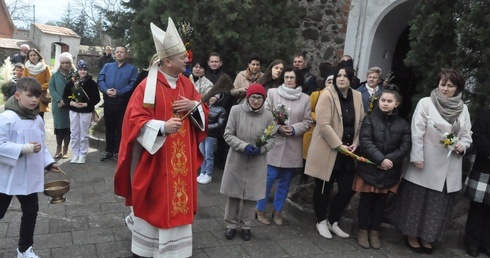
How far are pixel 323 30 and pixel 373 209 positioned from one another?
17.6 feet

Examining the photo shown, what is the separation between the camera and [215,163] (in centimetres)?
732

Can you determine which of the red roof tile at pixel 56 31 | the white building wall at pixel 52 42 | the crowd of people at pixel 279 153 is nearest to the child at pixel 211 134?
the crowd of people at pixel 279 153

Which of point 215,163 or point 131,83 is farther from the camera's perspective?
point 215,163

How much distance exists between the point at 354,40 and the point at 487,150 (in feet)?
13.5

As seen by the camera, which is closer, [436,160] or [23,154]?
[23,154]

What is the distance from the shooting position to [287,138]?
4.81 metres

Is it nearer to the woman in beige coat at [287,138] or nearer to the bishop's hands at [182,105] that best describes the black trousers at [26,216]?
the bishop's hands at [182,105]

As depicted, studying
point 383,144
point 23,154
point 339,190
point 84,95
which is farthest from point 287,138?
point 84,95

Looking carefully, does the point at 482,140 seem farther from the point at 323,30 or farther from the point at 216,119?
the point at 323,30

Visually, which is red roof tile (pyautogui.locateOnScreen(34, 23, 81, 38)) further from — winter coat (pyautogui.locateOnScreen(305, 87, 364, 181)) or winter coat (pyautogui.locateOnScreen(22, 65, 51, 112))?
winter coat (pyautogui.locateOnScreen(305, 87, 364, 181))

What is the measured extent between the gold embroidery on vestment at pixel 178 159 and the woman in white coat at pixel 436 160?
2332mm

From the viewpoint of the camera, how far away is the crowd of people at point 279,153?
11.5 feet

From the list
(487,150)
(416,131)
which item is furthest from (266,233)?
(487,150)

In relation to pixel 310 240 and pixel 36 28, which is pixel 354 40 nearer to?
pixel 310 240
